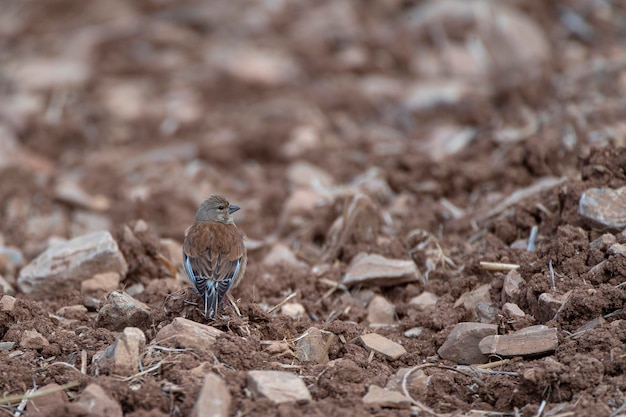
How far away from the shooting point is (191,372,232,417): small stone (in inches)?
172

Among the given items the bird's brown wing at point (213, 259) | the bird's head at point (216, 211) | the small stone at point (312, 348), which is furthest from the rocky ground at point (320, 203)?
the bird's head at point (216, 211)

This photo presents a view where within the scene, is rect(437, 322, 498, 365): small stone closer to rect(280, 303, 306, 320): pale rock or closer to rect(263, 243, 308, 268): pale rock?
rect(280, 303, 306, 320): pale rock

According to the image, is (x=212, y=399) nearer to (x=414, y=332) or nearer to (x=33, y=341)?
(x=33, y=341)

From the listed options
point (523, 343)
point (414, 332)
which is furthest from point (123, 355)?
point (523, 343)

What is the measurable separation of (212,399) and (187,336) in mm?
745

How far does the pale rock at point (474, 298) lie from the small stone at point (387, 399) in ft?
4.80

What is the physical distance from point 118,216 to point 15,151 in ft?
8.71

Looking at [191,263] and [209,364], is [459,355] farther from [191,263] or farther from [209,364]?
[191,263]

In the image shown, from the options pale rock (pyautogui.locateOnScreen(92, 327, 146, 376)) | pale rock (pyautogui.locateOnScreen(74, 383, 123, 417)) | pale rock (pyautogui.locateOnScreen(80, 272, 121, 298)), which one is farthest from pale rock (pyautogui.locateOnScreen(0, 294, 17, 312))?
pale rock (pyautogui.locateOnScreen(74, 383, 123, 417))

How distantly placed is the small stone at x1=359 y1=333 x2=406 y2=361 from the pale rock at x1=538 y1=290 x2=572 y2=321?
3.04 feet

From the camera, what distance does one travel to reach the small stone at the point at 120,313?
5583 millimetres

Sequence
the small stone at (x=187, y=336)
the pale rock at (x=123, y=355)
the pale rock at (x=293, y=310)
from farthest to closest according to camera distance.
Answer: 1. the pale rock at (x=293, y=310)
2. the small stone at (x=187, y=336)
3. the pale rock at (x=123, y=355)

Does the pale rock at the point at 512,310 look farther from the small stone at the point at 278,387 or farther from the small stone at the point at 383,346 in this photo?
the small stone at the point at 278,387

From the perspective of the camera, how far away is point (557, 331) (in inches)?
204
